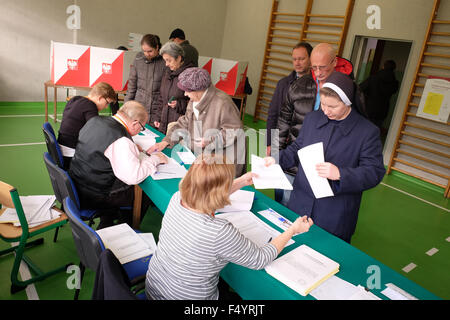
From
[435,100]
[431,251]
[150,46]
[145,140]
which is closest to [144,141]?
[145,140]

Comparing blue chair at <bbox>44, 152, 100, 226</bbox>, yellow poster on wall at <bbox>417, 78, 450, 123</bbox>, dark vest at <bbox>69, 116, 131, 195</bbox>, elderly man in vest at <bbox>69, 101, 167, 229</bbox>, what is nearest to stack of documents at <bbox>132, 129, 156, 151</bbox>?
elderly man in vest at <bbox>69, 101, 167, 229</bbox>

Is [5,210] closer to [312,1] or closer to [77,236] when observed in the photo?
[77,236]

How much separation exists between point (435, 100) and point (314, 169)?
4.15m

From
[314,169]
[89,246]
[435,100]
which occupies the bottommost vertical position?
[89,246]

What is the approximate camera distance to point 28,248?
2627 millimetres

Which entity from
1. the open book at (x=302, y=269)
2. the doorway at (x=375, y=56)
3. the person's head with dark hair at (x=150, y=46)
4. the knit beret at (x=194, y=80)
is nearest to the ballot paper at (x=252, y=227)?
the open book at (x=302, y=269)

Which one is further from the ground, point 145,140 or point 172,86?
point 172,86

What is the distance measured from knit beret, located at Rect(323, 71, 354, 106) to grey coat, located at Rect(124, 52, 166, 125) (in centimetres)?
221

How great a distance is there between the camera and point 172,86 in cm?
339

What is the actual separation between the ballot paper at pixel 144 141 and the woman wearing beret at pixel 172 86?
0.43m

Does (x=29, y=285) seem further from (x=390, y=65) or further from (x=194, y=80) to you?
(x=390, y=65)

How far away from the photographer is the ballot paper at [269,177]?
1.94 metres

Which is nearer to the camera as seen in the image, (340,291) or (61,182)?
(340,291)

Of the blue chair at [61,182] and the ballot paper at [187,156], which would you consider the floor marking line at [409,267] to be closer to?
the ballot paper at [187,156]
